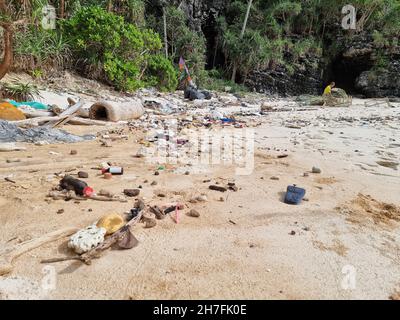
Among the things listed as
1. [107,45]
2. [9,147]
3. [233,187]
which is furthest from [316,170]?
[107,45]

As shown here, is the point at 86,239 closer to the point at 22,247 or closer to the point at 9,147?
the point at 22,247

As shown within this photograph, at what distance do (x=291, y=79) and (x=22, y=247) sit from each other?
1875 centimetres

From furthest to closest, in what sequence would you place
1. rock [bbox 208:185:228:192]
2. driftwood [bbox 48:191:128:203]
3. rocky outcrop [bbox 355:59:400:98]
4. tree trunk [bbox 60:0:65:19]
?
1. rocky outcrop [bbox 355:59:400:98]
2. tree trunk [bbox 60:0:65:19]
3. rock [bbox 208:185:228:192]
4. driftwood [bbox 48:191:128:203]

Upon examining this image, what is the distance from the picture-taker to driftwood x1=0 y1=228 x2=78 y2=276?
4.20 ft

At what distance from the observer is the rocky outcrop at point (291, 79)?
17391 millimetres

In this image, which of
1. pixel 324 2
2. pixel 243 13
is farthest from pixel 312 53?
pixel 243 13

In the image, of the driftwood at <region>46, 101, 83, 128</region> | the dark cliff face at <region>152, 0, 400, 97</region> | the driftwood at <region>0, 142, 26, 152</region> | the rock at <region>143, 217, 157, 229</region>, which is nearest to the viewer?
the rock at <region>143, 217, 157, 229</region>

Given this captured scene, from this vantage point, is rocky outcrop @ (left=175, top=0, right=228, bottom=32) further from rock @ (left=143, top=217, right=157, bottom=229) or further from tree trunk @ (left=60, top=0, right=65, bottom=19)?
rock @ (left=143, top=217, right=157, bottom=229)

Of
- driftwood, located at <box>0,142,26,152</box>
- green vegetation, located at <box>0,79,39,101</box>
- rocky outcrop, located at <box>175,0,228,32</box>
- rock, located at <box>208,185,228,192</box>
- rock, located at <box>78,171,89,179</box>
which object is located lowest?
rock, located at <box>208,185,228,192</box>

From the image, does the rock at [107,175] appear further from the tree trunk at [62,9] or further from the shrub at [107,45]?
the tree trunk at [62,9]

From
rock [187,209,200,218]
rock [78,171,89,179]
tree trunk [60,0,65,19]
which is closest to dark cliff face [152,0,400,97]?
tree trunk [60,0,65,19]

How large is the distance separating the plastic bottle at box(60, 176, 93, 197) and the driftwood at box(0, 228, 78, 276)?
507 millimetres

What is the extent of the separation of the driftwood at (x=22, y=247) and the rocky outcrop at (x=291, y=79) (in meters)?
16.9
